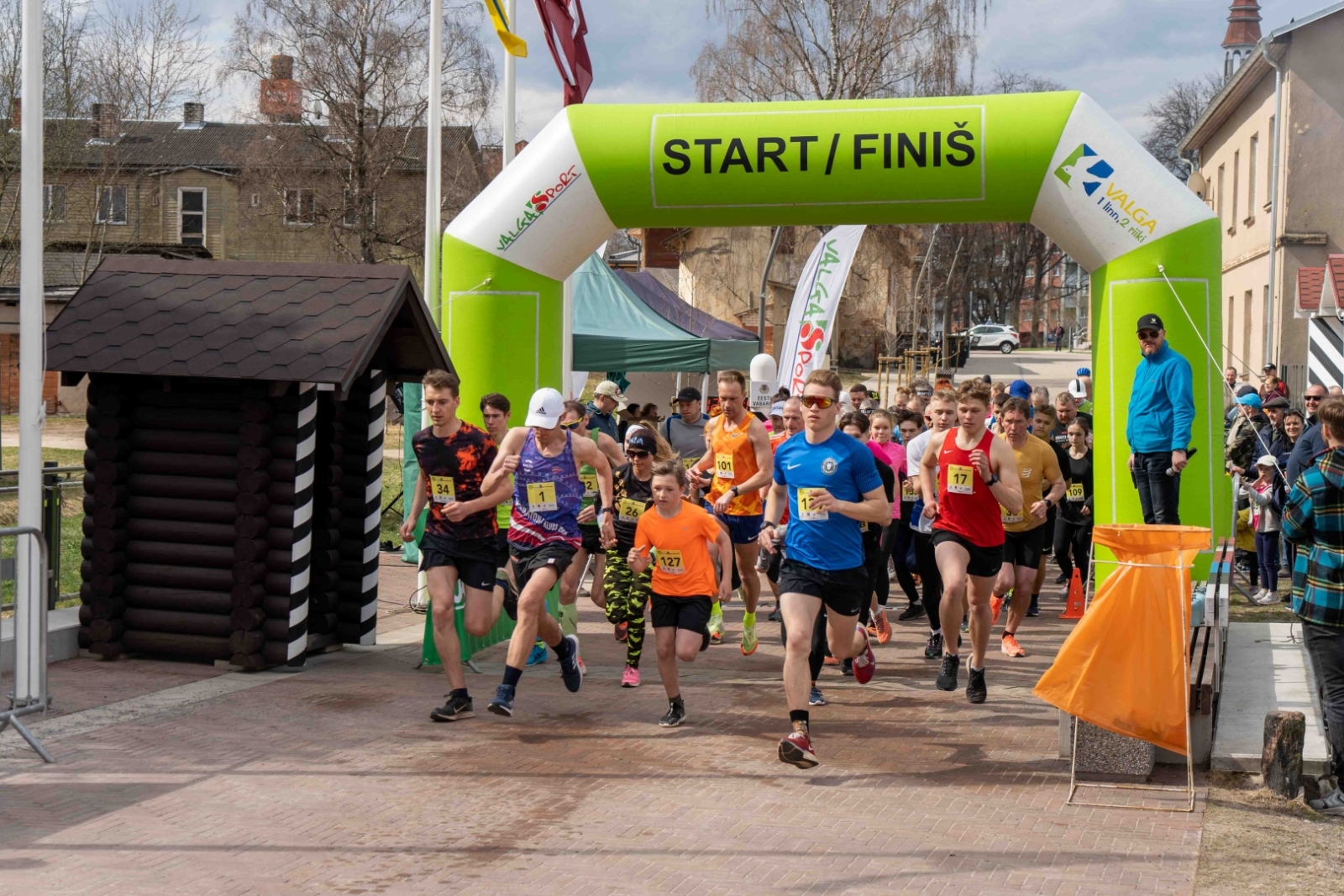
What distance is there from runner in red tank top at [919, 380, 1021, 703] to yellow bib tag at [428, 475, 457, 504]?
9.34 ft

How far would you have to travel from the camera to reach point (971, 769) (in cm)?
729

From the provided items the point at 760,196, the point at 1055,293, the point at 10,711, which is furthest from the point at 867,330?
the point at 1055,293

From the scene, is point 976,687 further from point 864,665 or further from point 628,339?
point 628,339

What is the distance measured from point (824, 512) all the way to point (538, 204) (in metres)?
3.68

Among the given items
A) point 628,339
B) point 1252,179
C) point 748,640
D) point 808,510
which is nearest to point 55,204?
point 628,339

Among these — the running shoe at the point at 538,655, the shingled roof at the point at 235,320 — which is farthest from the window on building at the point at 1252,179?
the shingled roof at the point at 235,320

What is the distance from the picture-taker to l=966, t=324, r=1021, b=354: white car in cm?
6600

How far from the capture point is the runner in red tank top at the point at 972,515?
8.66 m

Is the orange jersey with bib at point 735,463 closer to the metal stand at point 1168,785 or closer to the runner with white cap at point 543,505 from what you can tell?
the runner with white cap at point 543,505

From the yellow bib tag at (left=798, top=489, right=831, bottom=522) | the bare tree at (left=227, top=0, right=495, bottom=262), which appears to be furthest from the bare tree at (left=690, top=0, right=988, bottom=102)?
the yellow bib tag at (left=798, top=489, right=831, bottom=522)

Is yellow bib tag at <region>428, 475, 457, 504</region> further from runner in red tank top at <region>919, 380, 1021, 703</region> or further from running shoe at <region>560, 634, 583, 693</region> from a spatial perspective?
runner in red tank top at <region>919, 380, 1021, 703</region>

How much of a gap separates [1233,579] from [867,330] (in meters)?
36.2

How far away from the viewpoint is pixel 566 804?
6.51 metres

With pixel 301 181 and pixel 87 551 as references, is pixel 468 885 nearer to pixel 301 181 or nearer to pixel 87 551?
pixel 87 551
